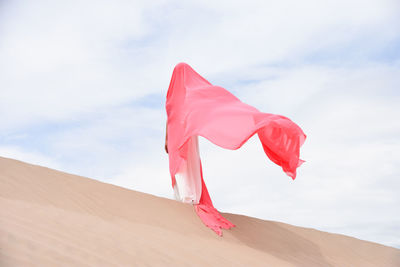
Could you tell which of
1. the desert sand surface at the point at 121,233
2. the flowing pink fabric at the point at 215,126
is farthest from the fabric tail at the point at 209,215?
the desert sand surface at the point at 121,233

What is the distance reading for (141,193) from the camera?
9.87 meters

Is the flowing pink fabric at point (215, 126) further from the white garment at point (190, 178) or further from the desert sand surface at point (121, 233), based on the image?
the desert sand surface at point (121, 233)

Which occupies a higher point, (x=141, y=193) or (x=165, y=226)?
(x=141, y=193)

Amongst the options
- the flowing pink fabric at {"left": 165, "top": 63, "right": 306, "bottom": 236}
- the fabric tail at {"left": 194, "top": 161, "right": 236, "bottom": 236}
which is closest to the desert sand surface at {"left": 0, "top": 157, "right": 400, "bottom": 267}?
the fabric tail at {"left": 194, "top": 161, "right": 236, "bottom": 236}

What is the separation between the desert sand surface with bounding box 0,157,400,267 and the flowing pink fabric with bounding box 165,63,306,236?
0.63 meters

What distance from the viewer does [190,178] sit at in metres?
9.73

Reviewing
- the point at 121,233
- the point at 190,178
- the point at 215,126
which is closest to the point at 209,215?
the point at 190,178

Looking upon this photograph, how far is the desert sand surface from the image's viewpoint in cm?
575

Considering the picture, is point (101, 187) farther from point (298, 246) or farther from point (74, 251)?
point (298, 246)

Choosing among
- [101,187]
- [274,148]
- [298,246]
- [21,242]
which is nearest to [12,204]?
[21,242]

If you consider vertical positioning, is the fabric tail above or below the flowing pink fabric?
below

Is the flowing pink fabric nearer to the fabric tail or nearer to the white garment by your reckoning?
the fabric tail

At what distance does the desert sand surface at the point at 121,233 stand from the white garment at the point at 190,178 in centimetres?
19

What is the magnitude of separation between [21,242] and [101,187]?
3.88 meters
